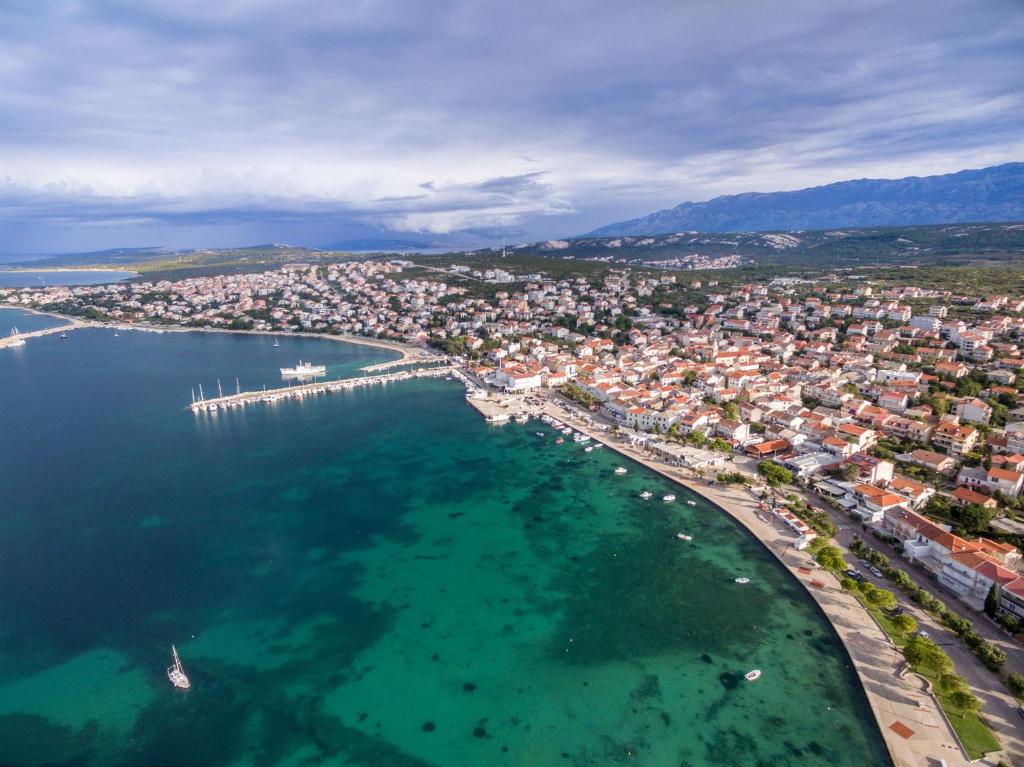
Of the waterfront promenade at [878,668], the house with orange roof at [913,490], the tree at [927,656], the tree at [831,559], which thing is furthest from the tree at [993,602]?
the house with orange roof at [913,490]

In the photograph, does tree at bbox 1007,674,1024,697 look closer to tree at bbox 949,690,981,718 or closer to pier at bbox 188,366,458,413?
tree at bbox 949,690,981,718

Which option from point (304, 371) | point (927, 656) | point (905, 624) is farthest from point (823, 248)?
point (927, 656)

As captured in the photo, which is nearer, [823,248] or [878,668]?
[878,668]

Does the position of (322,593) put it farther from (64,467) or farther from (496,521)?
(64,467)

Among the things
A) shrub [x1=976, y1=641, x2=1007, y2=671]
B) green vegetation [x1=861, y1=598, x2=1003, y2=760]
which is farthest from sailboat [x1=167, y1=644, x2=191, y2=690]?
shrub [x1=976, y1=641, x2=1007, y2=671]

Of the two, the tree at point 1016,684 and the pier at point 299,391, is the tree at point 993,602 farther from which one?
the pier at point 299,391

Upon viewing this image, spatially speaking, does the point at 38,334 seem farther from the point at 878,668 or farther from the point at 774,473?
the point at 878,668
